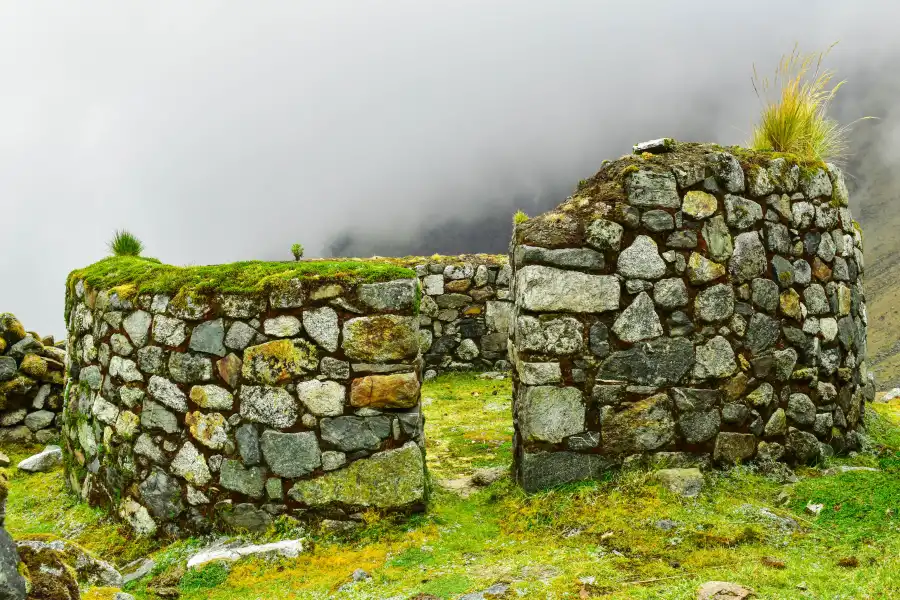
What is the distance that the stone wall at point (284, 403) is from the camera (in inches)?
173

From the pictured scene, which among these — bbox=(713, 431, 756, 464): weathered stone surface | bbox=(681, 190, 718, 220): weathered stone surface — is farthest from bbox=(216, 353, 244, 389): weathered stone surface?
bbox=(713, 431, 756, 464): weathered stone surface

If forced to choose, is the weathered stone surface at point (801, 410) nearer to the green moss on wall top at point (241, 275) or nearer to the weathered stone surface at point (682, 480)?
the weathered stone surface at point (682, 480)

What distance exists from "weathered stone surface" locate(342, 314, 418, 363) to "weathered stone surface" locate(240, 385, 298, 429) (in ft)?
1.90

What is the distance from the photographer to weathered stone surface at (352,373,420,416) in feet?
14.4

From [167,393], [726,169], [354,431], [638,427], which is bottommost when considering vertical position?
[638,427]

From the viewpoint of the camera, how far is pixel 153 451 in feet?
15.8

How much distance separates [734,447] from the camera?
5.05 metres

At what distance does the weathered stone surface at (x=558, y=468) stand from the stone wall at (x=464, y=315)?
19.6 feet

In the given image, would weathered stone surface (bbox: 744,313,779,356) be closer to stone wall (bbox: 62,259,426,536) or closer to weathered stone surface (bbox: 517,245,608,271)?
weathered stone surface (bbox: 517,245,608,271)

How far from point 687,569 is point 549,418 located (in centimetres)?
159

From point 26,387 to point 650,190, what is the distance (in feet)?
26.1

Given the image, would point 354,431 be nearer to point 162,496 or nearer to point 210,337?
point 210,337

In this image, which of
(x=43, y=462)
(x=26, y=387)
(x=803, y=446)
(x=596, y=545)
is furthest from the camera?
(x=26, y=387)

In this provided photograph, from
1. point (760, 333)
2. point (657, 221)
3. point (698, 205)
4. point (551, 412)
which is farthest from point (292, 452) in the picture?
point (760, 333)
